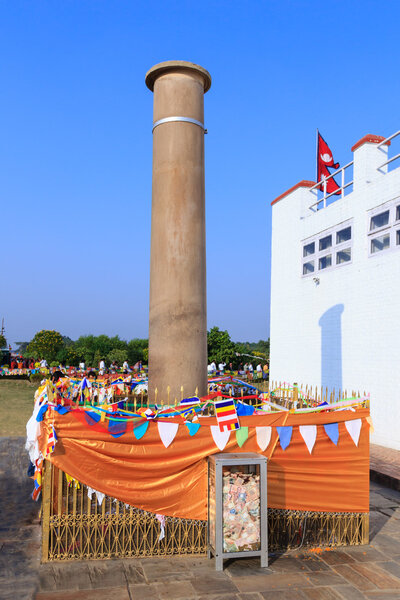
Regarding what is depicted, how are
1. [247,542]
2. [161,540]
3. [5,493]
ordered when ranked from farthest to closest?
1. [5,493]
2. [161,540]
3. [247,542]

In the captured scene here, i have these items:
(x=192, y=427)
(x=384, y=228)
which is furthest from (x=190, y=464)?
(x=384, y=228)

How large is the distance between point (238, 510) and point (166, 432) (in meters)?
1.26

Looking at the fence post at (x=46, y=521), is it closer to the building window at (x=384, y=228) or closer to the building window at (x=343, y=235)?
the building window at (x=384, y=228)

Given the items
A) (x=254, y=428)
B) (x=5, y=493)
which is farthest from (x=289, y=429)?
(x=5, y=493)

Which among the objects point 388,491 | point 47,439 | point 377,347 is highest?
point 377,347

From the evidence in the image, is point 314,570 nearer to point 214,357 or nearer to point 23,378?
point 23,378

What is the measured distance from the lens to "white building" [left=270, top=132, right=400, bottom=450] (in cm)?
1328

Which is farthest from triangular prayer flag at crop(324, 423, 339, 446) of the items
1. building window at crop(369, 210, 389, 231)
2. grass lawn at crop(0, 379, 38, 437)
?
grass lawn at crop(0, 379, 38, 437)

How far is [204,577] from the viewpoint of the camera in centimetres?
550

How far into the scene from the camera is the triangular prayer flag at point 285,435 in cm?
645

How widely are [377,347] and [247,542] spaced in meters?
9.25

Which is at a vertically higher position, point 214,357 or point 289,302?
point 289,302

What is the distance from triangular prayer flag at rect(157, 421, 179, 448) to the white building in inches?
342

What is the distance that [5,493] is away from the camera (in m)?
8.95
